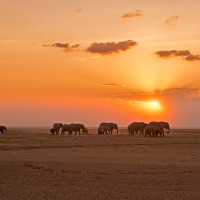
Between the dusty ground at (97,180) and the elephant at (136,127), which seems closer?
the dusty ground at (97,180)

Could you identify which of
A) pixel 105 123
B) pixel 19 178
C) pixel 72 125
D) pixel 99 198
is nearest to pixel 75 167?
pixel 19 178

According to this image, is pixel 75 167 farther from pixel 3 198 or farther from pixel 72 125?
pixel 72 125

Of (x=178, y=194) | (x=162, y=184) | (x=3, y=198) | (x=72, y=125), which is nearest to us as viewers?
(x=3, y=198)

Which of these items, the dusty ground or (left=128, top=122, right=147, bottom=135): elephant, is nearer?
the dusty ground

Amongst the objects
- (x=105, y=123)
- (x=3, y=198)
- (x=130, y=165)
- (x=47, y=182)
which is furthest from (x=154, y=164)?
(x=105, y=123)

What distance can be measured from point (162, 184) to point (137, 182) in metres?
Result: 1.26

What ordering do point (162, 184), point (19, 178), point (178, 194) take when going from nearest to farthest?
point (178, 194) → point (162, 184) → point (19, 178)

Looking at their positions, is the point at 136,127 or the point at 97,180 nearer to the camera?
the point at 97,180

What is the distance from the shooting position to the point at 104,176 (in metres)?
20.6

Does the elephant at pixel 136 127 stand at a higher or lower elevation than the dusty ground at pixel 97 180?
higher

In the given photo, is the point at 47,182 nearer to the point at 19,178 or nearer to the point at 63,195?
the point at 19,178

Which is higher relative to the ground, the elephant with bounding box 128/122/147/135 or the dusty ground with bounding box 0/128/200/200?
the elephant with bounding box 128/122/147/135

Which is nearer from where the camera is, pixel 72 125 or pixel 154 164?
pixel 154 164

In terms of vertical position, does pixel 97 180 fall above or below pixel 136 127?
below
